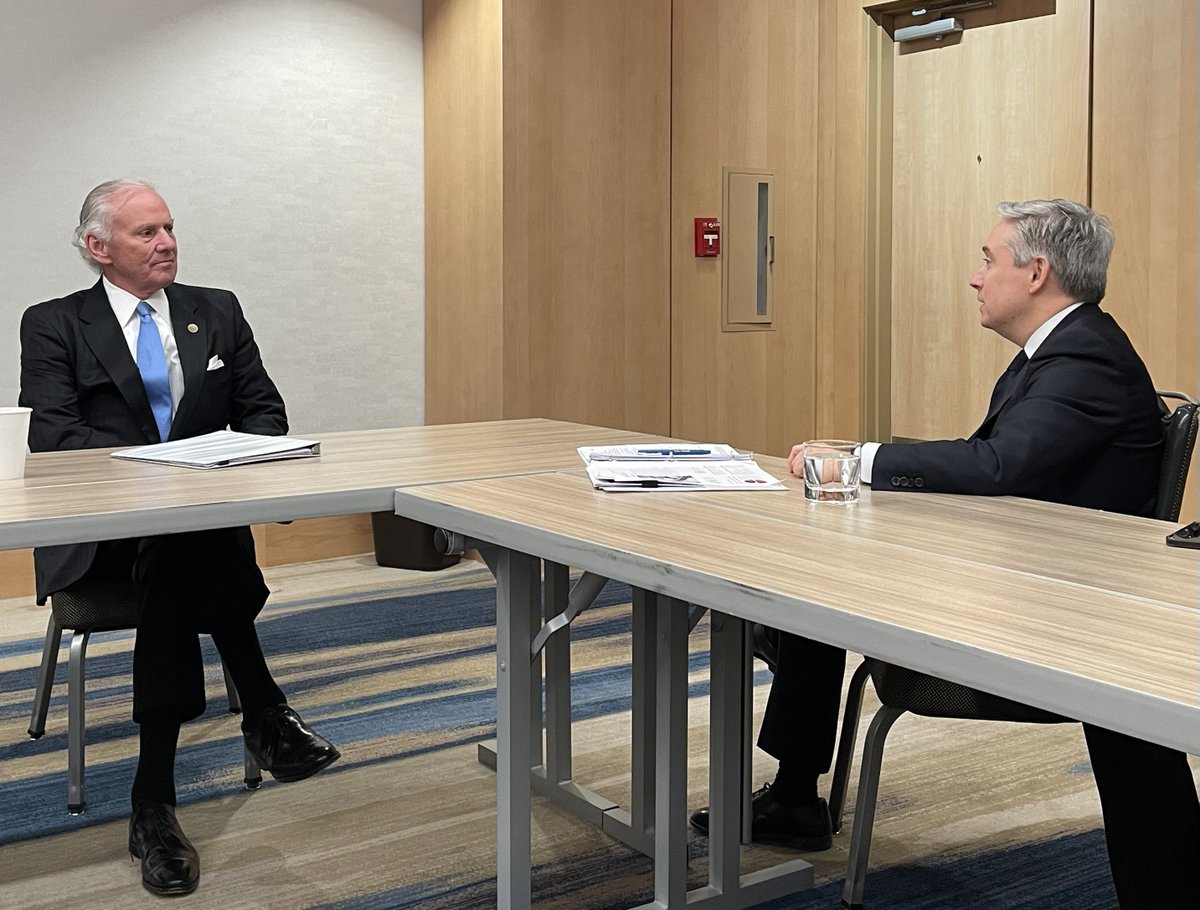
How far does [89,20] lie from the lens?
16.2ft

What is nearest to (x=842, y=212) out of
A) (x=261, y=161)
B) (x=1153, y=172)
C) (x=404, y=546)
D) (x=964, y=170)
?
(x=964, y=170)

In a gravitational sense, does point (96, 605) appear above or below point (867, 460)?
below

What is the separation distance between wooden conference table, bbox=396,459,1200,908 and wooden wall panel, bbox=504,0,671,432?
2999 mm

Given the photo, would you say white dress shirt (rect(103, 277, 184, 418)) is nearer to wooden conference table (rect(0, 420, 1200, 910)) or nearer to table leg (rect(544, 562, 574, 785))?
wooden conference table (rect(0, 420, 1200, 910))

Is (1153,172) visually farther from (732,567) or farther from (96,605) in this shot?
(96,605)

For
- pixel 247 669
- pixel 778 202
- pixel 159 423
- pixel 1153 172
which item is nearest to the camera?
pixel 247 669

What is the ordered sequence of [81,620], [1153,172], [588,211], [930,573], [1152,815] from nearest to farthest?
[930,573]
[1152,815]
[81,620]
[1153,172]
[588,211]

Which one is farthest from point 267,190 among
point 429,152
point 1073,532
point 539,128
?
point 1073,532

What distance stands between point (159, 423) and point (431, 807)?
3.68ft

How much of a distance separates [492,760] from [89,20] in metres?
3.29

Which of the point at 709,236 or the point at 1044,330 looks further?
the point at 709,236

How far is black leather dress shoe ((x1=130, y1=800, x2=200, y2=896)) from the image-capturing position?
247 centimetres

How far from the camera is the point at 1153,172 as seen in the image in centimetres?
420

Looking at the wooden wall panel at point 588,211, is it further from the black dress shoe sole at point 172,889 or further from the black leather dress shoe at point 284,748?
the black dress shoe sole at point 172,889
